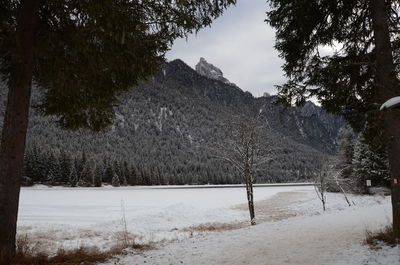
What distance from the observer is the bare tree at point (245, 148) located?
19172mm

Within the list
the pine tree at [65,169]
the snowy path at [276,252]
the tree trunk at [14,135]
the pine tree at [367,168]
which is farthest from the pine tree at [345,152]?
the pine tree at [65,169]

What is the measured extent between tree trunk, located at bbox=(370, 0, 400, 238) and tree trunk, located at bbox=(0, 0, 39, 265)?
689 centimetres

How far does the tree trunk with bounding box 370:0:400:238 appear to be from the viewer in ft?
22.7

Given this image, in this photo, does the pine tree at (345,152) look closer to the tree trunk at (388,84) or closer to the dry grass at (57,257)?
the tree trunk at (388,84)

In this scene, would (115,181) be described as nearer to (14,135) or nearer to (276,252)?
(276,252)

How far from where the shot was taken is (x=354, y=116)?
28.3 feet

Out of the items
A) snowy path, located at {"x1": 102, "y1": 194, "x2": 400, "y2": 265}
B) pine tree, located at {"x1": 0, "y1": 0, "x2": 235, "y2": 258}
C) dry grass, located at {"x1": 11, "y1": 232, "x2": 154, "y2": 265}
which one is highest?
pine tree, located at {"x1": 0, "y1": 0, "x2": 235, "y2": 258}

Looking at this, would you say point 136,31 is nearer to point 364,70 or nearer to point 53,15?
point 53,15

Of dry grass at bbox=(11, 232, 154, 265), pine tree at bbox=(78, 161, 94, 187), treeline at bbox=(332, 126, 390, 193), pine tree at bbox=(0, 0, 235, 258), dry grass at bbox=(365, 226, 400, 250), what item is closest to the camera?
pine tree at bbox=(0, 0, 235, 258)

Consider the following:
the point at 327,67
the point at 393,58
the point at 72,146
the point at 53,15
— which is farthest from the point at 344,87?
the point at 72,146

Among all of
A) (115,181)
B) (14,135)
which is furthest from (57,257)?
(115,181)

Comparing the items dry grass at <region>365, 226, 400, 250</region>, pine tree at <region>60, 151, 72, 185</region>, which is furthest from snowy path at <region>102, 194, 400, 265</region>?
pine tree at <region>60, 151, 72, 185</region>

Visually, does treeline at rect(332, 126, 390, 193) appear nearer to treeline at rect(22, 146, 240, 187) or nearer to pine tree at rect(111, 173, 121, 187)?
pine tree at rect(111, 173, 121, 187)

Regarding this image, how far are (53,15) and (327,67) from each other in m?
6.15
